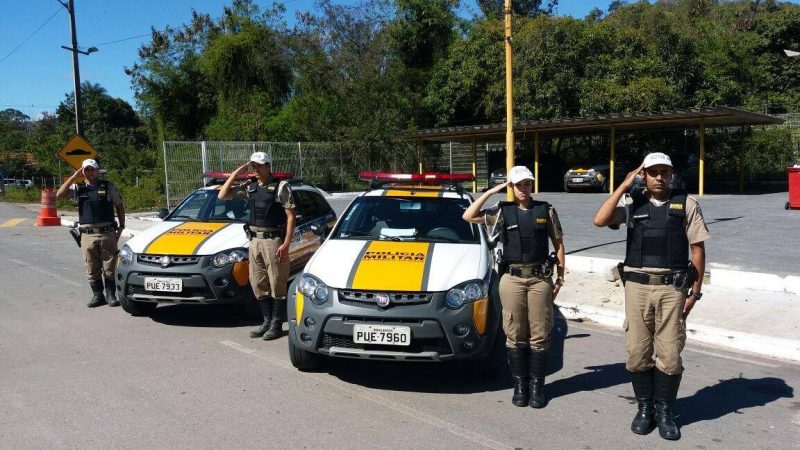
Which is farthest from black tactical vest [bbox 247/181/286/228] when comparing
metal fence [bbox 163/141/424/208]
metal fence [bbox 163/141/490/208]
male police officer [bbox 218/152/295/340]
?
metal fence [bbox 163/141/490/208]

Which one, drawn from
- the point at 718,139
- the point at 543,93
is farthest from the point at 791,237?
the point at 543,93

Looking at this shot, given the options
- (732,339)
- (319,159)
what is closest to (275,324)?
(732,339)

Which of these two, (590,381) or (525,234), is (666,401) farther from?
(525,234)

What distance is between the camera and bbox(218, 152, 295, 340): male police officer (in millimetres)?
6516

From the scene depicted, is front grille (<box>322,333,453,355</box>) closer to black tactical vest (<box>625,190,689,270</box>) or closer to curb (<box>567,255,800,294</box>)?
black tactical vest (<box>625,190,689,270</box>)

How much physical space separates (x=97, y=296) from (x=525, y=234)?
5738mm

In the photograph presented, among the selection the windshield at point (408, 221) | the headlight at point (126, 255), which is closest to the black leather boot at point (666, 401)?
the windshield at point (408, 221)

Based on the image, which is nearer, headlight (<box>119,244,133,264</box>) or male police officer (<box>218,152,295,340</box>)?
male police officer (<box>218,152,295,340</box>)

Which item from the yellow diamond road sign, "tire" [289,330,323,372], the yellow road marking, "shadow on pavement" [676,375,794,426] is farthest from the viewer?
the yellow road marking

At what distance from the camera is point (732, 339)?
6438 mm

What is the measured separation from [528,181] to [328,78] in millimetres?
30267

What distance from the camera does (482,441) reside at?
13.6 ft

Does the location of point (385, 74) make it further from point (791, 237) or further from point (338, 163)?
point (791, 237)

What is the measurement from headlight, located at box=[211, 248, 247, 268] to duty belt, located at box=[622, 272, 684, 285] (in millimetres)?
4129
